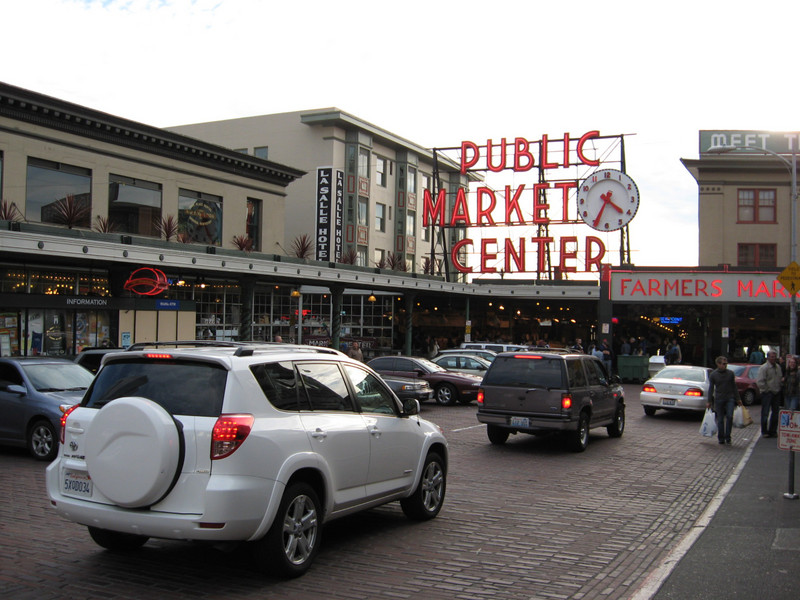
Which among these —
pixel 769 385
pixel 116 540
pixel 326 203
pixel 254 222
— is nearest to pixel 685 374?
pixel 769 385

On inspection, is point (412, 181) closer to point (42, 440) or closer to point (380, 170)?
point (380, 170)

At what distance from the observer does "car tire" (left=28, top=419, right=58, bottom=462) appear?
12.1 m

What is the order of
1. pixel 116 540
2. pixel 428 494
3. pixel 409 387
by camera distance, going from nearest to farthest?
pixel 116 540 < pixel 428 494 < pixel 409 387

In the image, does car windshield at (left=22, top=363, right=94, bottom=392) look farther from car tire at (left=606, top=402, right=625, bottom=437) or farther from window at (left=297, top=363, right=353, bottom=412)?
car tire at (left=606, top=402, right=625, bottom=437)

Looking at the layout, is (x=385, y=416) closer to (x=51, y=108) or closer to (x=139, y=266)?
(x=139, y=266)

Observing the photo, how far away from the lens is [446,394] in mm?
23641

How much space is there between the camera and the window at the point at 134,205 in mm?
30578

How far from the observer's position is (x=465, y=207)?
50188 mm

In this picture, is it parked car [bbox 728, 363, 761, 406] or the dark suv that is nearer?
the dark suv

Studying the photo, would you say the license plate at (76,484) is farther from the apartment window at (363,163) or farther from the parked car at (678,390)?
the apartment window at (363,163)

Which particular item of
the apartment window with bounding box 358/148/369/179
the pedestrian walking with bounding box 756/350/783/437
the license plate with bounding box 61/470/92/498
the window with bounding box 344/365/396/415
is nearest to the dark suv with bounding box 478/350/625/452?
the pedestrian walking with bounding box 756/350/783/437

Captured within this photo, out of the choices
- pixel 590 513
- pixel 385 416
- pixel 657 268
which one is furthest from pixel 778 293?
pixel 385 416

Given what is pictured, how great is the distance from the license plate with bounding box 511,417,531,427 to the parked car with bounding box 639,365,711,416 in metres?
7.92

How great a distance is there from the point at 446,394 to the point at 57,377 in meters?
12.8
